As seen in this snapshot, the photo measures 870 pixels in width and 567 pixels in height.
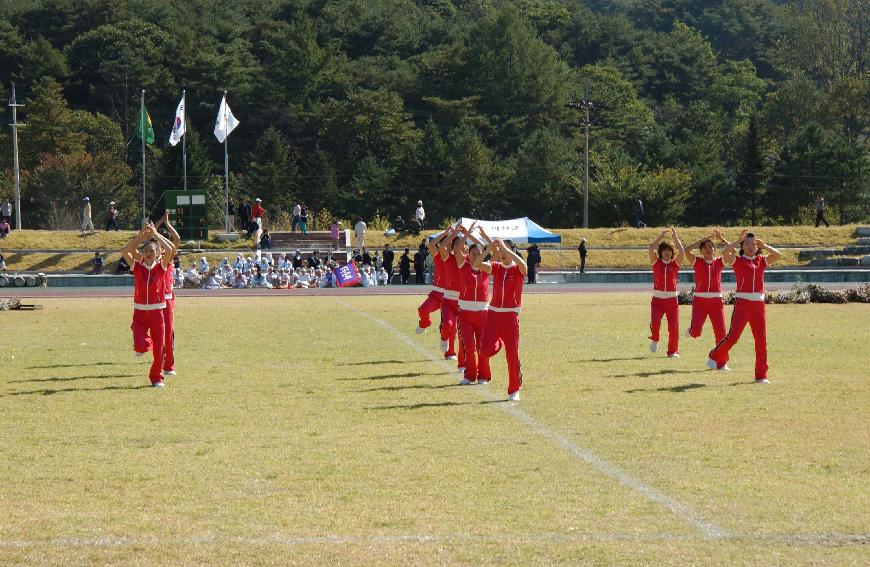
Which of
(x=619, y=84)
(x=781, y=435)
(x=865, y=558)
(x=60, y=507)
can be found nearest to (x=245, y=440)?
(x=60, y=507)

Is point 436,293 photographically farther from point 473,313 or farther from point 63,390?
point 63,390

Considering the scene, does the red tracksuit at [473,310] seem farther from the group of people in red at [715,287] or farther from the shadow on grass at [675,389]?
the group of people in red at [715,287]

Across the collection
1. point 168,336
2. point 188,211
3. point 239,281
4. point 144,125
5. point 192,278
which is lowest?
point 239,281

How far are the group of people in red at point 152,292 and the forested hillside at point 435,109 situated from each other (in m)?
51.2

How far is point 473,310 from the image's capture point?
1502cm

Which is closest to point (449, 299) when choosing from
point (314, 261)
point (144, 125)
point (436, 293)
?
point (436, 293)

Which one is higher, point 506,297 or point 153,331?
point 506,297

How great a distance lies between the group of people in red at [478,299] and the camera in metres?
13.4

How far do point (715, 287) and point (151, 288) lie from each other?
27.1 feet

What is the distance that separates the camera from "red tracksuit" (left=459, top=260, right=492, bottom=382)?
14.8m

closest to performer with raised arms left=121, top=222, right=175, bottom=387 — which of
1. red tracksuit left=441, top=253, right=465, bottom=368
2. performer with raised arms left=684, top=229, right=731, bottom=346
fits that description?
red tracksuit left=441, top=253, right=465, bottom=368

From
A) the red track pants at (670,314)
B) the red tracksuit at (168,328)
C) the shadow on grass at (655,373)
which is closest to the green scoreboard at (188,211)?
the red track pants at (670,314)

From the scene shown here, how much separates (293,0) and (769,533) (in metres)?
107

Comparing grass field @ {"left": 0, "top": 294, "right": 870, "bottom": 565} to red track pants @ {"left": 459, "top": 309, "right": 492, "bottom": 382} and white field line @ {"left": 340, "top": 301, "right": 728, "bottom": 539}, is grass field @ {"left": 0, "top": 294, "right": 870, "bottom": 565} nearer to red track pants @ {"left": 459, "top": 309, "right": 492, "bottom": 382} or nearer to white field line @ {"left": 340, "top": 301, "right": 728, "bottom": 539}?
white field line @ {"left": 340, "top": 301, "right": 728, "bottom": 539}
